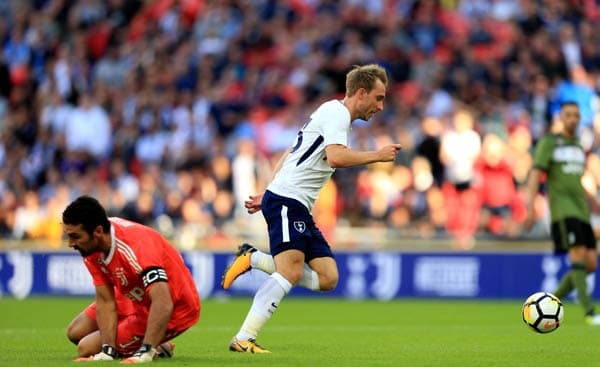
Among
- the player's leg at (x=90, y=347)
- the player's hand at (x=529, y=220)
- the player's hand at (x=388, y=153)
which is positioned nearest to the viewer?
the player's hand at (x=388, y=153)

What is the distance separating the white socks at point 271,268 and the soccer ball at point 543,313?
2.02 m

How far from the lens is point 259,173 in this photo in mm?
21312

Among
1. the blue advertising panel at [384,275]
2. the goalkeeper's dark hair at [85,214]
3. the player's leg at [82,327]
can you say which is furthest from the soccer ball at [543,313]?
the blue advertising panel at [384,275]

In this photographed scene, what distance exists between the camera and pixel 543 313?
36.2ft

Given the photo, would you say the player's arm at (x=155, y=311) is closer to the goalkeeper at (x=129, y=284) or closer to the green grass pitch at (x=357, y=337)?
the goalkeeper at (x=129, y=284)

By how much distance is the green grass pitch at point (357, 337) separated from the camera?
31.4 feet

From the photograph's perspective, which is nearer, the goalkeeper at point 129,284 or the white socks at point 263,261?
the goalkeeper at point 129,284

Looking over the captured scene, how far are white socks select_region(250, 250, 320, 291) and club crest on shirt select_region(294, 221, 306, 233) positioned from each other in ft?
1.29

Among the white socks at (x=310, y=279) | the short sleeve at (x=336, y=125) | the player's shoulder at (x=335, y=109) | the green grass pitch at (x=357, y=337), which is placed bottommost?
the green grass pitch at (x=357, y=337)

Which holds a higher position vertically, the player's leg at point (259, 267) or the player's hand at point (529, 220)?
the player's hand at point (529, 220)

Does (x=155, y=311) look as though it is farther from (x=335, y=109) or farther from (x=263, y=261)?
(x=335, y=109)

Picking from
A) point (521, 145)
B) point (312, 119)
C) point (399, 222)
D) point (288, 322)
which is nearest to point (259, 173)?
point (399, 222)

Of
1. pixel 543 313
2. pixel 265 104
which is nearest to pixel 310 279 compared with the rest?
pixel 543 313

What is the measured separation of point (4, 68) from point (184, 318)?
1780cm
